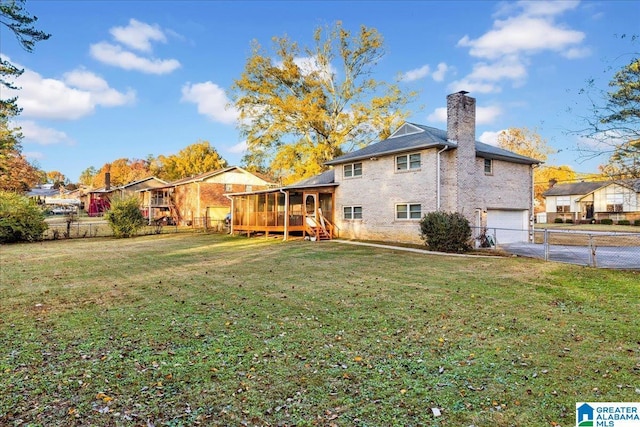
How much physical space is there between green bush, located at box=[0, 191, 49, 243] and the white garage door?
25.0m

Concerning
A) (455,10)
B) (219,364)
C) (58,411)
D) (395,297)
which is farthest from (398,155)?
(58,411)

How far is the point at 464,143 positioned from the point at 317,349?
14.9 meters

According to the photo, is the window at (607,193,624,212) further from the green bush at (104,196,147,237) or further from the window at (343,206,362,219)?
the green bush at (104,196,147,237)

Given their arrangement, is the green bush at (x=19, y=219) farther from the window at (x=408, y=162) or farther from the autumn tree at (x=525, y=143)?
the autumn tree at (x=525, y=143)

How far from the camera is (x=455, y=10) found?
60.5 ft

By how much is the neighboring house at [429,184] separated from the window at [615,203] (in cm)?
3174

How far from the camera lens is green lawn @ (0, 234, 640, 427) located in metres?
3.32

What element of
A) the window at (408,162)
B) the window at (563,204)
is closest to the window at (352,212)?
the window at (408,162)

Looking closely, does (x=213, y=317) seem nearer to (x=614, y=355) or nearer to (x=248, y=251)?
(x=614, y=355)

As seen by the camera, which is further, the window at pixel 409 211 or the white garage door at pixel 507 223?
the white garage door at pixel 507 223

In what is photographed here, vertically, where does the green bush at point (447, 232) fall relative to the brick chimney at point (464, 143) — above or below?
below

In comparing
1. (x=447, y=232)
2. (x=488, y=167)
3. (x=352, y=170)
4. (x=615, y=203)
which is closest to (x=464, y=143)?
(x=488, y=167)

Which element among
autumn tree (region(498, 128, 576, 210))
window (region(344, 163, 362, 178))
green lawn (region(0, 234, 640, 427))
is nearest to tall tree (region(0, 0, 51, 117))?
green lawn (region(0, 234, 640, 427))

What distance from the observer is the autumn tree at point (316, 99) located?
32.5 metres
